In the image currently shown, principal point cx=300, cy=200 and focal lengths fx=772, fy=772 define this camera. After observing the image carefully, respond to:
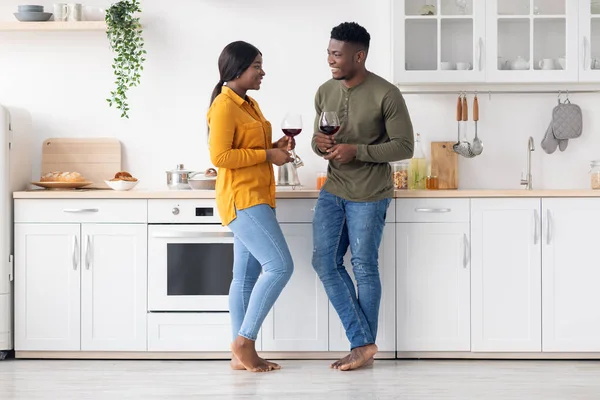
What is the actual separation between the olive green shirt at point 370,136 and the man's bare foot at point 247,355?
0.80 metres

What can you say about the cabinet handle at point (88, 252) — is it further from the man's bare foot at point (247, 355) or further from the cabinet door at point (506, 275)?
the cabinet door at point (506, 275)

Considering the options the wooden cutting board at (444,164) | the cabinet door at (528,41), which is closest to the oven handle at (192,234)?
the wooden cutting board at (444,164)

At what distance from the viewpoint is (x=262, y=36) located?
173 inches

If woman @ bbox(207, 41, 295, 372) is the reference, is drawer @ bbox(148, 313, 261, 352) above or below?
below

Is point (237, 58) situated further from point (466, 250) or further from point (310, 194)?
point (466, 250)

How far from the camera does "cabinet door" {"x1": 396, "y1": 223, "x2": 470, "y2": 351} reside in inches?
150

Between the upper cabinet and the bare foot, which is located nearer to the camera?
the bare foot

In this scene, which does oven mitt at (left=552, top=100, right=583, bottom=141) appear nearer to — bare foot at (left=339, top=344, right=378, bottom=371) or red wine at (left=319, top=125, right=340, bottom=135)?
red wine at (left=319, top=125, right=340, bottom=135)

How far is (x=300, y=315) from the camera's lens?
3.83m

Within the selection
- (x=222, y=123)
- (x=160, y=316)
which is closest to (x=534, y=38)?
(x=222, y=123)

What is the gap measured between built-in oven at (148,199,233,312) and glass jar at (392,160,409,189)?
0.98m

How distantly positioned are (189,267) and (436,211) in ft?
4.11

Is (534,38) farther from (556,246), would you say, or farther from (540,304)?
(540,304)

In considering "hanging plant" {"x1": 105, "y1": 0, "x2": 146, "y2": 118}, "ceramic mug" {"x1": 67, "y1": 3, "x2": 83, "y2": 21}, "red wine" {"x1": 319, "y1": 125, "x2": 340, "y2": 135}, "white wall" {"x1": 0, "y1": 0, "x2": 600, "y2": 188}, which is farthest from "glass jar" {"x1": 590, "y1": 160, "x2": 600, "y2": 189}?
"ceramic mug" {"x1": 67, "y1": 3, "x2": 83, "y2": 21}
